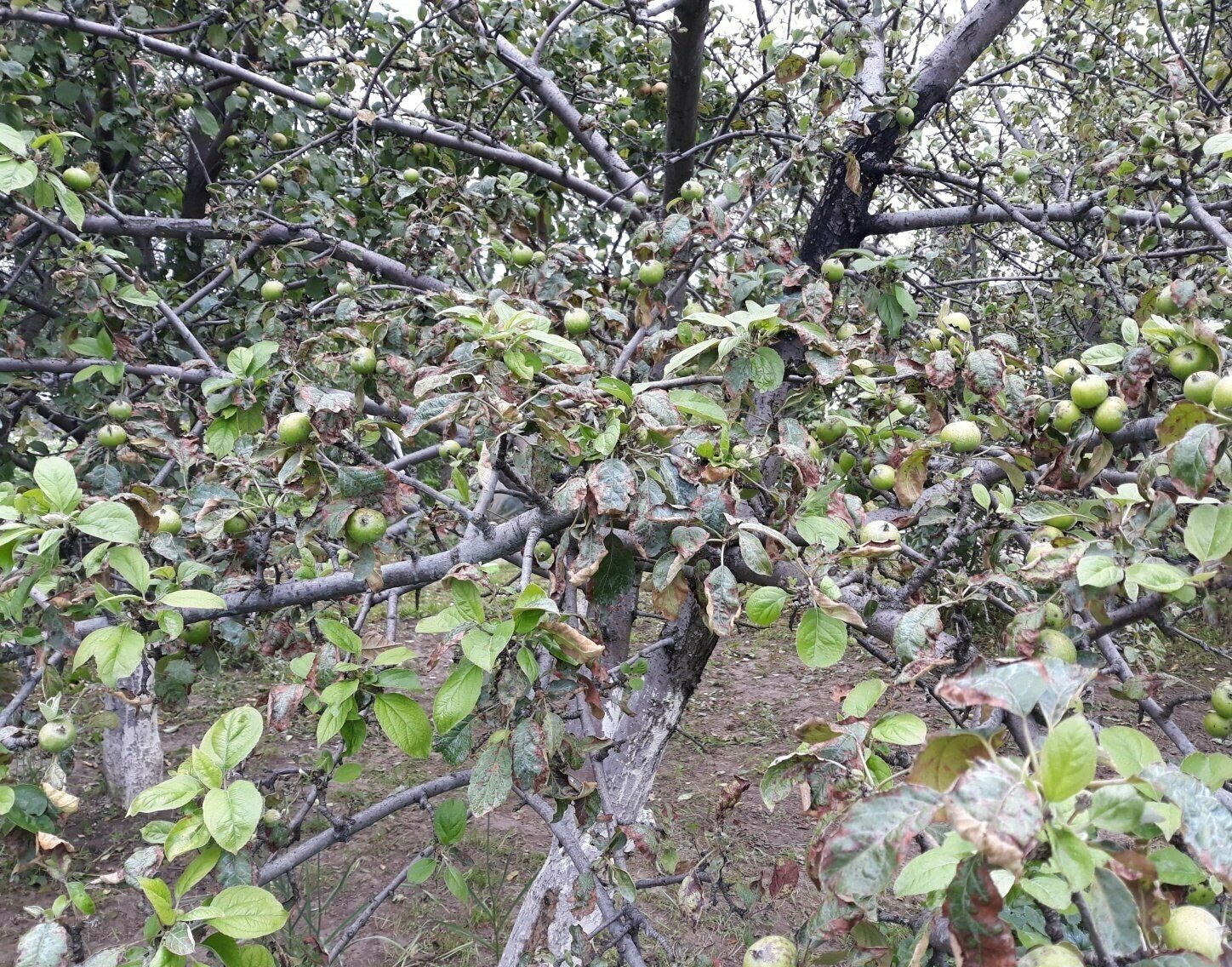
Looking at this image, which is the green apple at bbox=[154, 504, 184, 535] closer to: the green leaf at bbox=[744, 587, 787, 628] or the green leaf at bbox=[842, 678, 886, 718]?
the green leaf at bbox=[744, 587, 787, 628]

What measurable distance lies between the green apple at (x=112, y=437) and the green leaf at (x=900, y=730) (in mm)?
1962

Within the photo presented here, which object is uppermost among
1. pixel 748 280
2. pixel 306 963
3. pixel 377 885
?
Answer: pixel 748 280

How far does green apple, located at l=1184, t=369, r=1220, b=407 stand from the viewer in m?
1.12

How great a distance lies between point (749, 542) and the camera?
1214mm

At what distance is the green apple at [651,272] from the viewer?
1.90m

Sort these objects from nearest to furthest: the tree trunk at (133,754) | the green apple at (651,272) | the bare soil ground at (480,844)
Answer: the green apple at (651,272)
the bare soil ground at (480,844)
the tree trunk at (133,754)

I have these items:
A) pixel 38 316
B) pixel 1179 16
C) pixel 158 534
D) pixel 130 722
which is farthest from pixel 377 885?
pixel 1179 16

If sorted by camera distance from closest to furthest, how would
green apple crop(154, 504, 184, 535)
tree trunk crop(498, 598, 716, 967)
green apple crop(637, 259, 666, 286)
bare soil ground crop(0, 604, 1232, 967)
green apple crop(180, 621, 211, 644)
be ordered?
green apple crop(154, 504, 184, 535)
green apple crop(180, 621, 211, 644)
green apple crop(637, 259, 666, 286)
tree trunk crop(498, 598, 716, 967)
bare soil ground crop(0, 604, 1232, 967)

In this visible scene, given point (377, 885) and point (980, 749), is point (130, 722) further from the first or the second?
point (980, 749)

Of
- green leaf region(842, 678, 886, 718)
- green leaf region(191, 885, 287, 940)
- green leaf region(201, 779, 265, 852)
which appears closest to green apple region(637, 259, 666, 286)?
green leaf region(842, 678, 886, 718)

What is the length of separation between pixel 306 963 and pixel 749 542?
4.81 ft

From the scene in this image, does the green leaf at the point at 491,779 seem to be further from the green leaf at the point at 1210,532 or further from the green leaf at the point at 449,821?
the green leaf at the point at 1210,532

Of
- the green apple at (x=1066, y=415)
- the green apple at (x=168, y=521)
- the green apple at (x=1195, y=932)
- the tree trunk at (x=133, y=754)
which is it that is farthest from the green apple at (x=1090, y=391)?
the tree trunk at (x=133, y=754)

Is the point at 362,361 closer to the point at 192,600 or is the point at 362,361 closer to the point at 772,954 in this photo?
the point at 192,600
